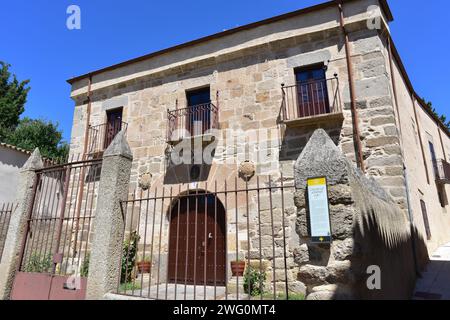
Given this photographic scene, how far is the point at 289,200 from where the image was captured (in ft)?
21.6

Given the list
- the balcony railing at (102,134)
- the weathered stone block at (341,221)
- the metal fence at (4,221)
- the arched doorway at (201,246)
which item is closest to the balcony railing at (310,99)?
the arched doorway at (201,246)

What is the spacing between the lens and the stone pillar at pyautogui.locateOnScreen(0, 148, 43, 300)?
195 inches

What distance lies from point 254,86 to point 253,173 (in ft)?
7.63

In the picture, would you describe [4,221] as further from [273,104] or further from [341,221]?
[341,221]

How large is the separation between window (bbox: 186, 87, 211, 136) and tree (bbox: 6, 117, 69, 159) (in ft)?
40.8

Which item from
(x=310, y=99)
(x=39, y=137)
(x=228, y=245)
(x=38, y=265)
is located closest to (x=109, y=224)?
(x=38, y=265)

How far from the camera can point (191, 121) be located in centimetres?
823

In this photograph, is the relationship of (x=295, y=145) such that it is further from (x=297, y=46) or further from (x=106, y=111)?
(x=106, y=111)

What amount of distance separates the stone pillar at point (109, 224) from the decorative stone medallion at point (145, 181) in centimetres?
379

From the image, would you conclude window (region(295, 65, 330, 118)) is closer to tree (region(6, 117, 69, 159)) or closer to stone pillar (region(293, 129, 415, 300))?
stone pillar (region(293, 129, 415, 300))

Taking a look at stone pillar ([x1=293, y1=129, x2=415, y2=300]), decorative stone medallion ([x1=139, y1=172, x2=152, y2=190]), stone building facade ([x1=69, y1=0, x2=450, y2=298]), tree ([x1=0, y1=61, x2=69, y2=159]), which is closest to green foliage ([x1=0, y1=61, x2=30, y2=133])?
tree ([x1=0, y1=61, x2=69, y2=159])

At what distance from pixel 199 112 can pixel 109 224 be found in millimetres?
4782

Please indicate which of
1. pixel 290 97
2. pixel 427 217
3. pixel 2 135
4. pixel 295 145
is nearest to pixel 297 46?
pixel 290 97

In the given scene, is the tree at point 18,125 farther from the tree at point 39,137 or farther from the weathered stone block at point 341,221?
the weathered stone block at point 341,221
